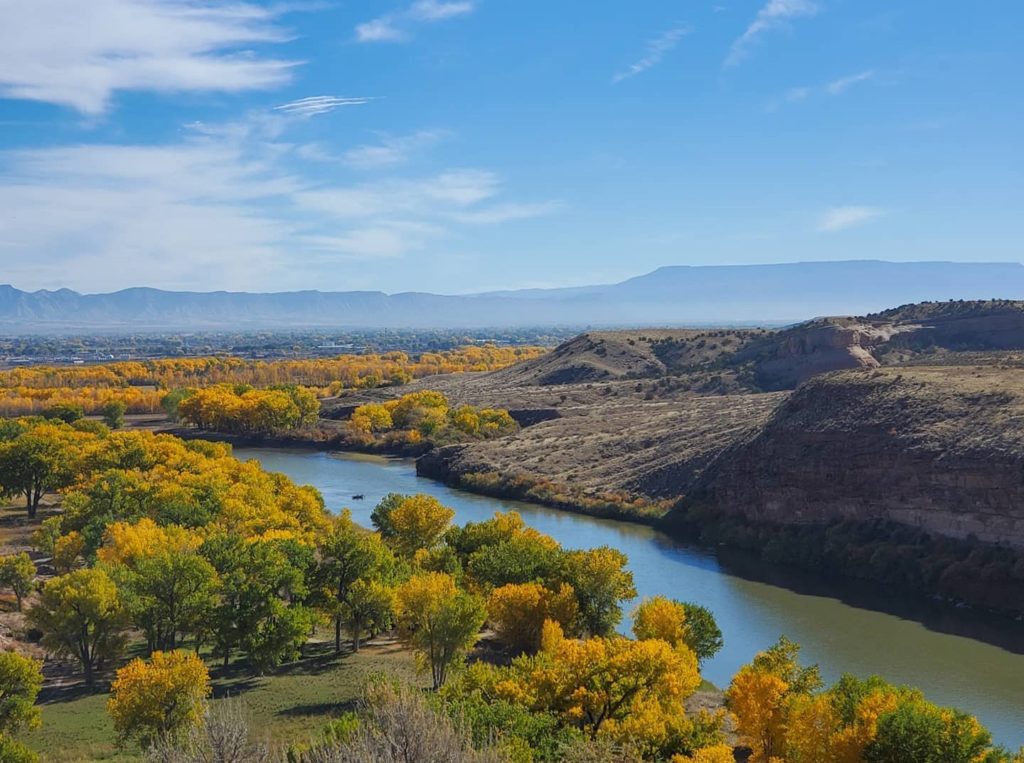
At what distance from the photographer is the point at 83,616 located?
3266cm

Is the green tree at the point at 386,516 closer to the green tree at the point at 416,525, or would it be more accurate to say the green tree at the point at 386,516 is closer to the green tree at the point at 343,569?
the green tree at the point at 416,525

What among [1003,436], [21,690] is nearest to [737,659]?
[1003,436]

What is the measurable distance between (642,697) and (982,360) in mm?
54969

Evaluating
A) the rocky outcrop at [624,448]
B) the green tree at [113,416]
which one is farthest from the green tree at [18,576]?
the green tree at [113,416]

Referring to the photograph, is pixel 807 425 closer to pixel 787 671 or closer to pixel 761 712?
pixel 787 671

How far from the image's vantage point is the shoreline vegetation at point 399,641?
21219mm

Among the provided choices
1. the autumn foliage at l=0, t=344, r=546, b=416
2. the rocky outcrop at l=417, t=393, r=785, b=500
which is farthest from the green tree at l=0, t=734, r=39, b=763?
the autumn foliage at l=0, t=344, r=546, b=416

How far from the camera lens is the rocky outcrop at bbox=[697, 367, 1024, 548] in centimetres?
4672

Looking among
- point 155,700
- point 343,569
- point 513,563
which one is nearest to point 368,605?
point 343,569

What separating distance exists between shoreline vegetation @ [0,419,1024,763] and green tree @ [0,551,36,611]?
136 mm

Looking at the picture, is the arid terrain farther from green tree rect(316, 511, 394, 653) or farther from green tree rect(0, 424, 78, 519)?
green tree rect(0, 424, 78, 519)

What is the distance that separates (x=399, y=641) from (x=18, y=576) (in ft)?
61.3

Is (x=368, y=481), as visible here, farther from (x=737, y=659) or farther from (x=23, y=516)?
(x=737, y=659)

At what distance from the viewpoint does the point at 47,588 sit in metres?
32.8
